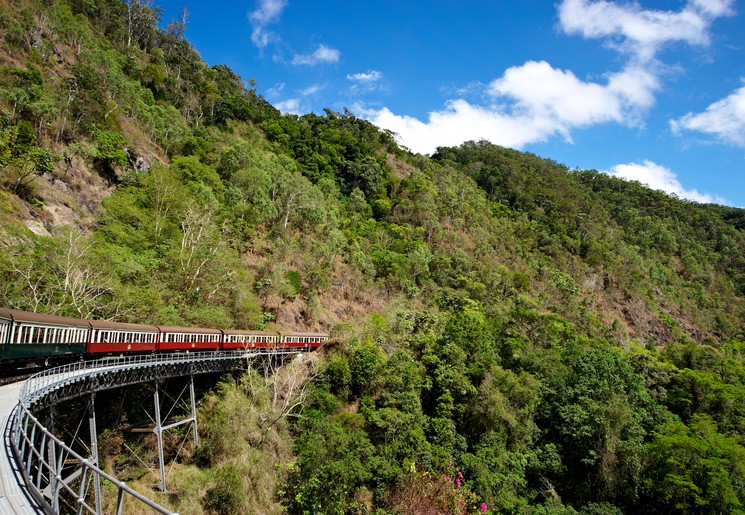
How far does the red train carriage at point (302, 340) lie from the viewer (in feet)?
109

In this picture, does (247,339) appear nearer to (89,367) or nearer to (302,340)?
(302,340)

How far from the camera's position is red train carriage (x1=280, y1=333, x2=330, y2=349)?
33.2m

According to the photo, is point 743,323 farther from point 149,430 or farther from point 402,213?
point 149,430

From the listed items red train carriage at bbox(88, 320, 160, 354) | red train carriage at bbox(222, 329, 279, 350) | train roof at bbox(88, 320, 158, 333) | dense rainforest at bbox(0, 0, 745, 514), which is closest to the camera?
red train carriage at bbox(88, 320, 160, 354)

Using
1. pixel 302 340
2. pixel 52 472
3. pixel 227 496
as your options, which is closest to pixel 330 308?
pixel 302 340

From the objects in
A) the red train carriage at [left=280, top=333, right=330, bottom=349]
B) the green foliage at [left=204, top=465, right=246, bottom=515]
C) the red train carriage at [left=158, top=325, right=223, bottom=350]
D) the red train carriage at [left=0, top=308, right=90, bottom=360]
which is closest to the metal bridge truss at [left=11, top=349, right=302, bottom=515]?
the red train carriage at [left=158, top=325, right=223, bottom=350]

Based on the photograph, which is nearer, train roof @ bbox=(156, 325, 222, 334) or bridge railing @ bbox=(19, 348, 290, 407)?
bridge railing @ bbox=(19, 348, 290, 407)

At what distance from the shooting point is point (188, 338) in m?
24.3

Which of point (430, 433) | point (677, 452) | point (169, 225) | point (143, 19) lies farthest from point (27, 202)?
point (143, 19)

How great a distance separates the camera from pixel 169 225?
117ft

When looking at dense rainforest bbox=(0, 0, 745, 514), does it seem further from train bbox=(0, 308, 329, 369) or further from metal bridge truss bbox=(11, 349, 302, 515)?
train bbox=(0, 308, 329, 369)

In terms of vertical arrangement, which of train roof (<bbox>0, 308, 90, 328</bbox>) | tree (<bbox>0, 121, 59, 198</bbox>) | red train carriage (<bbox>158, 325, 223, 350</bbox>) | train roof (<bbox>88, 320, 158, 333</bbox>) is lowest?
red train carriage (<bbox>158, 325, 223, 350</bbox>)

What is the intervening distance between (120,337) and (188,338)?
5.05 metres

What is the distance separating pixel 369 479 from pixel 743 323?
289ft
